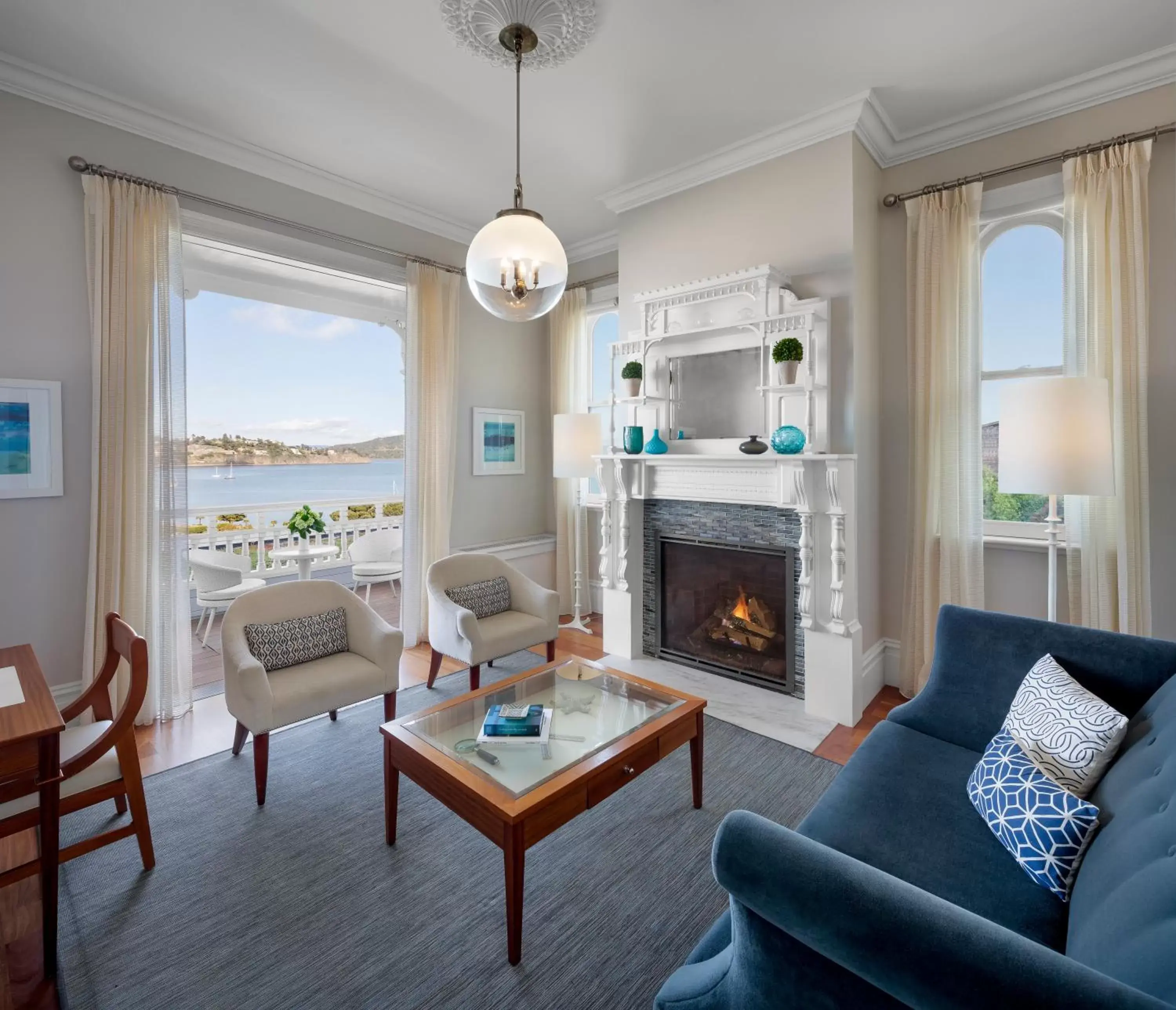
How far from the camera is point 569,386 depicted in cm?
482

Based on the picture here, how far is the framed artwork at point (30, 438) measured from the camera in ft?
8.75

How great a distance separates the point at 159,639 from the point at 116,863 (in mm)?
1325

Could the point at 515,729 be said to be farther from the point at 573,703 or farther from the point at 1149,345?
the point at 1149,345

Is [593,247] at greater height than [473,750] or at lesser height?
greater

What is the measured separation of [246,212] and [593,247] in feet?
8.05

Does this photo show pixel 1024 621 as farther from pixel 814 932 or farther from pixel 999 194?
pixel 999 194

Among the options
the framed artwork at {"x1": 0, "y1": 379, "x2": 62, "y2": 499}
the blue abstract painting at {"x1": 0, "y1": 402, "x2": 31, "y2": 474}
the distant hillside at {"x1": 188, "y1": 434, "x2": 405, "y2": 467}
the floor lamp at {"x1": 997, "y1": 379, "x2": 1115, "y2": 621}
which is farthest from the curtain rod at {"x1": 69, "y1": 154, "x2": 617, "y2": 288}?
the floor lamp at {"x1": 997, "y1": 379, "x2": 1115, "y2": 621}

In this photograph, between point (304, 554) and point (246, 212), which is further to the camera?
point (304, 554)

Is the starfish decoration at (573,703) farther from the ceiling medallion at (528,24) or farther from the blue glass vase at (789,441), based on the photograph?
the ceiling medallion at (528,24)

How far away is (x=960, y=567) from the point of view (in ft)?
10.1

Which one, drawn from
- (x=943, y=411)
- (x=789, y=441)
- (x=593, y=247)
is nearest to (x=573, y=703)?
(x=789, y=441)

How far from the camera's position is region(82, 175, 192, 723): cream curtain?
2.83m

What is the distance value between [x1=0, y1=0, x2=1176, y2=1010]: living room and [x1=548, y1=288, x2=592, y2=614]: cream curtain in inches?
17.9

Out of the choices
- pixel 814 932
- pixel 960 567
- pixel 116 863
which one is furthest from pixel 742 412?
pixel 116 863
